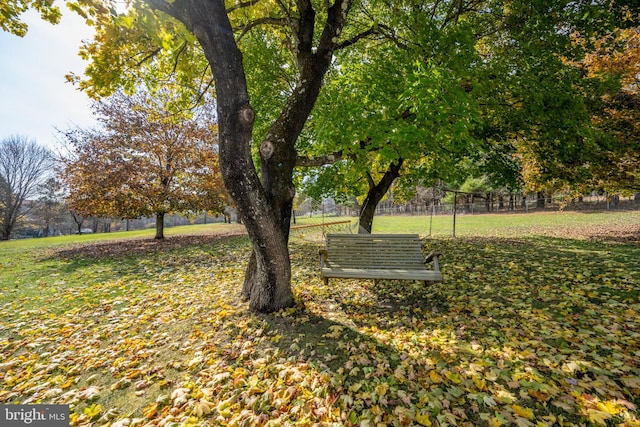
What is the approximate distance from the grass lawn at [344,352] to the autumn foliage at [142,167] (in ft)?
26.0

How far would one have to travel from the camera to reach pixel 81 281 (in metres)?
7.20

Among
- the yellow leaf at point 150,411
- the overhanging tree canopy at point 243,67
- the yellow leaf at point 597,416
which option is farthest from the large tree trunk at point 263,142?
the yellow leaf at point 597,416

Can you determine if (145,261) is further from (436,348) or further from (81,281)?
(436,348)

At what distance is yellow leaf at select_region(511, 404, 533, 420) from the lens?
2357mm

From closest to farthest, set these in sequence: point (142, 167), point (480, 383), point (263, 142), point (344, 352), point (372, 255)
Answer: point (480, 383) < point (344, 352) < point (263, 142) < point (372, 255) < point (142, 167)

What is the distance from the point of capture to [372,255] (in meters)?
5.63

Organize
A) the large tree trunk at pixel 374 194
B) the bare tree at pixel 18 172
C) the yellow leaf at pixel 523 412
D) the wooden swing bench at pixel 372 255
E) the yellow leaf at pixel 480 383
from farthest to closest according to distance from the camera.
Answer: the bare tree at pixel 18 172 < the large tree trunk at pixel 374 194 < the wooden swing bench at pixel 372 255 < the yellow leaf at pixel 480 383 < the yellow leaf at pixel 523 412

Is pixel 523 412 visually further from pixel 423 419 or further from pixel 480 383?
pixel 423 419

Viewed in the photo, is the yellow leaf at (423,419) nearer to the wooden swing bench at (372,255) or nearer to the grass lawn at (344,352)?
the grass lawn at (344,352)

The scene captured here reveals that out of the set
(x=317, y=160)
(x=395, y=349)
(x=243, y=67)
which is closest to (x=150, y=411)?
(x=395, y=349)

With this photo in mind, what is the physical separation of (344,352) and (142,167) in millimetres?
14722

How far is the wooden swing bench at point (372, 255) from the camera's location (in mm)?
5059

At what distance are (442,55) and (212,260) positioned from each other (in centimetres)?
932

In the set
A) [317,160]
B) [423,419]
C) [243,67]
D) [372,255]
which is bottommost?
[423,419]
